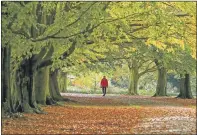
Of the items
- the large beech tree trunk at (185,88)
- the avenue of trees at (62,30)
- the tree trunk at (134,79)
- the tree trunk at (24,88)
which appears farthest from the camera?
the tree trunk at (134,79)

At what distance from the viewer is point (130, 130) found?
38.4 feet

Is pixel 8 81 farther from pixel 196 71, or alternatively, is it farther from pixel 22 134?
pixel 196 71

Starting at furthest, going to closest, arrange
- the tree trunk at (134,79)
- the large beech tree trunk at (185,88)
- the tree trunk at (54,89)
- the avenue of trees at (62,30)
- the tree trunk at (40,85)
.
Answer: the tree trunk at (134,79)
the large beech tree trunk at (185,88)
the tree trunk at (54,89)
the tree trunk at (40,85)
the avenue of trees at (62,30)

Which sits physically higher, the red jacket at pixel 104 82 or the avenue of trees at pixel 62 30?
the avenue of trees at pixel 62 30

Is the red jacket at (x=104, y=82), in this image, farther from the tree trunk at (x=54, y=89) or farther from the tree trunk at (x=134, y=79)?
the tree trunk at (x=134, y=79)

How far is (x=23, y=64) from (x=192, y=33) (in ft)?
19.2

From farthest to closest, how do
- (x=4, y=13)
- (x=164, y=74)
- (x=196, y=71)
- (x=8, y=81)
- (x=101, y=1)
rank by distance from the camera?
1. (x=164, y=74)
2. (x=196, y=71)
3. (x=8, y=81)
4. (x=101, y=1)
5. (x=4, y=13)

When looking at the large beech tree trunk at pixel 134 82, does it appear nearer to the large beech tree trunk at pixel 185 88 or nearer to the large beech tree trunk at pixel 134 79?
the large beech tree trunk at pixel 134 79

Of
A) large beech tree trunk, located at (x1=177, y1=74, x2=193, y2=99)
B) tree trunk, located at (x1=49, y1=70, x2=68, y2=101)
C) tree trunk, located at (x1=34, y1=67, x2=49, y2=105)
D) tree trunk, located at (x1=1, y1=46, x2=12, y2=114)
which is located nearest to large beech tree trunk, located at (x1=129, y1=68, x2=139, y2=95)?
large beech tree trunk, located at (x1=177, y1=74, x2=193, y2=99)

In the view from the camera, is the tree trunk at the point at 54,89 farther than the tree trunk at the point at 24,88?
Yes

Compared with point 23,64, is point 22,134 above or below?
below

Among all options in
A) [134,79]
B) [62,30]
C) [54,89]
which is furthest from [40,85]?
[134,79]

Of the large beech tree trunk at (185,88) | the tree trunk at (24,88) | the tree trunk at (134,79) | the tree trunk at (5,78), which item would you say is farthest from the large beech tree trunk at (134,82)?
the tree trunk at (5,78)

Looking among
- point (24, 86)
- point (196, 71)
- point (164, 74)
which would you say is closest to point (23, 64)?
point (24, 86)
